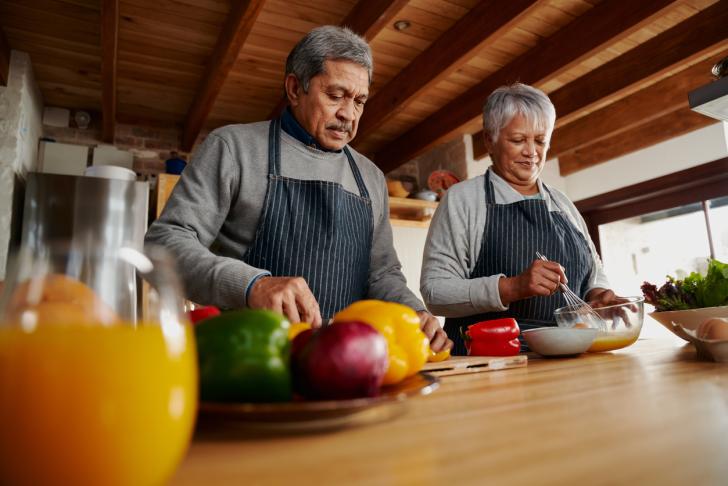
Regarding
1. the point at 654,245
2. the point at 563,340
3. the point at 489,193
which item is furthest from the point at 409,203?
the point at 563,340

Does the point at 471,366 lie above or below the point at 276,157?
below

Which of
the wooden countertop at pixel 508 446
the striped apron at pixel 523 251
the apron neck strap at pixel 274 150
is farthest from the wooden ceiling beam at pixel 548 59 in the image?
A: the wooden countertop at pixel 508 446

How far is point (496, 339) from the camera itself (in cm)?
113

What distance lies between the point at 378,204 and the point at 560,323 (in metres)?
0.69

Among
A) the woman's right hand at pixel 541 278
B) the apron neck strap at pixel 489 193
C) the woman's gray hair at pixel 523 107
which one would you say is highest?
the woman's gray hair at pixel 523 107

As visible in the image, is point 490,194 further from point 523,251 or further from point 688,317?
point 688,317

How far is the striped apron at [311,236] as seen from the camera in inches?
53.4

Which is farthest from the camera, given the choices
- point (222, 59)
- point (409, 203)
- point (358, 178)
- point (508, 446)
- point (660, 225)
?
point (660, 225)

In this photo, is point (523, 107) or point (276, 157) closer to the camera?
point (276, 157)

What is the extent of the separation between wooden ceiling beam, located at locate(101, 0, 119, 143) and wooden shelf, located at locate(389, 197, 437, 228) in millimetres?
2132

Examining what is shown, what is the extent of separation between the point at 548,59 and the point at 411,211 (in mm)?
1669

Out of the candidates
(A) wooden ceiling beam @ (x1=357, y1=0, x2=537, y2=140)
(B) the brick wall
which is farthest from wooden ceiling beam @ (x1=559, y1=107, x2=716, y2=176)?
(A) wooden ceiling beam @ (x1=357, y1=0, x2=537, y2=140)

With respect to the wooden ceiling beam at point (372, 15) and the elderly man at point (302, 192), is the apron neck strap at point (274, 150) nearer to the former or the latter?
the elderly man at point (302, 192)

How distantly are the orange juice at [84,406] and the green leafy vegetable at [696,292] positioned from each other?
1.19 m
